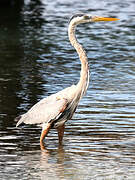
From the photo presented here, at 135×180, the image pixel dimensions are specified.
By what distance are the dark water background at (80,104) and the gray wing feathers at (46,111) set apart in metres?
0.40

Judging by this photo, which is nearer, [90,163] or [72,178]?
[72,178]

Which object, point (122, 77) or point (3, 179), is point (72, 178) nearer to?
point (3, 179)

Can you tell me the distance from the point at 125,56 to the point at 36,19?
10979 mm

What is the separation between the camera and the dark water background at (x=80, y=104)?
7.88 meters

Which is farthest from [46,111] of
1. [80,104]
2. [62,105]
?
[80,104]

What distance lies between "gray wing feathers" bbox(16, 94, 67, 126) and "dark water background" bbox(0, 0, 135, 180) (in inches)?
15.6

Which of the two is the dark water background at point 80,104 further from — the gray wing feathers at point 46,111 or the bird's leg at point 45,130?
the gray wing feathers at point 46,111

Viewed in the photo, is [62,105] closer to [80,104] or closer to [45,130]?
[45,130]

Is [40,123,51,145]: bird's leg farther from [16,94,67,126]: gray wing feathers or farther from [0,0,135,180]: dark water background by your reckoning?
[0,0,135,180]: dark water background

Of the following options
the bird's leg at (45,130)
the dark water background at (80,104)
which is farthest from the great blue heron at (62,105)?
the dark water background at (80,104)

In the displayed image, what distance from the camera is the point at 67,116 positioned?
338 inches

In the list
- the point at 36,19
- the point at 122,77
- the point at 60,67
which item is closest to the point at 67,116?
the point at 122,77

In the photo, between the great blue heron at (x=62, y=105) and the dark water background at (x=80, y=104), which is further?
the great blue heron at (x=62, y=105)

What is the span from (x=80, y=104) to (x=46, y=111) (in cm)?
277
